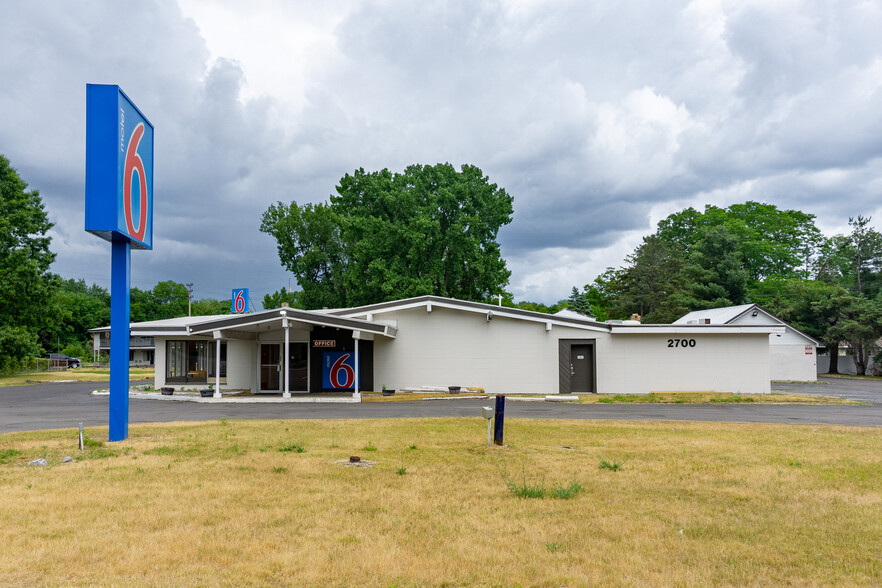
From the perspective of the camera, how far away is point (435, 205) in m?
39.4

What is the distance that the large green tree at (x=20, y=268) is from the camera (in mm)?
38969

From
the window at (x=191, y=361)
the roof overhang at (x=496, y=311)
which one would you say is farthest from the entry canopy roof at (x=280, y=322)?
the window at (x=191, y=361)

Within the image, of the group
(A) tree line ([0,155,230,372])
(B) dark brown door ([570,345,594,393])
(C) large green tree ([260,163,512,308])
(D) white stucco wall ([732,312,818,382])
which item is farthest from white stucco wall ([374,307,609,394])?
(A) tree line ([0,155,230,372])

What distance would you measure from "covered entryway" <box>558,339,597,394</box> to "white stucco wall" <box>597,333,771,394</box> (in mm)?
365

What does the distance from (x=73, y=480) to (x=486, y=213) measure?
35.1 metres

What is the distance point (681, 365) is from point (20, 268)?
1540 inches

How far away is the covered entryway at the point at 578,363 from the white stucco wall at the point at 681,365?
36 cm

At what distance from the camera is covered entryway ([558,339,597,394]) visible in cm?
2439

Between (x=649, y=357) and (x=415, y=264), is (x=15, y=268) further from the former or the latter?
(x=649, y=357)

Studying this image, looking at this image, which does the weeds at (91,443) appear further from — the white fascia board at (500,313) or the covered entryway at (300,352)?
the white fascia board at (500,313)

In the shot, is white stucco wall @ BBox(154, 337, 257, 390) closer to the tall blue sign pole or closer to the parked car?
the tall blue sign pole

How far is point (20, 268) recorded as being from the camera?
38.8 metres

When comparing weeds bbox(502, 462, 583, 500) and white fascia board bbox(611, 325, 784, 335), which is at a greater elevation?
white fascia board bbox(611, 325, 784, 335)

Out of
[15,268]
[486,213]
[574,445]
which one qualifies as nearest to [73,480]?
[574,445]
